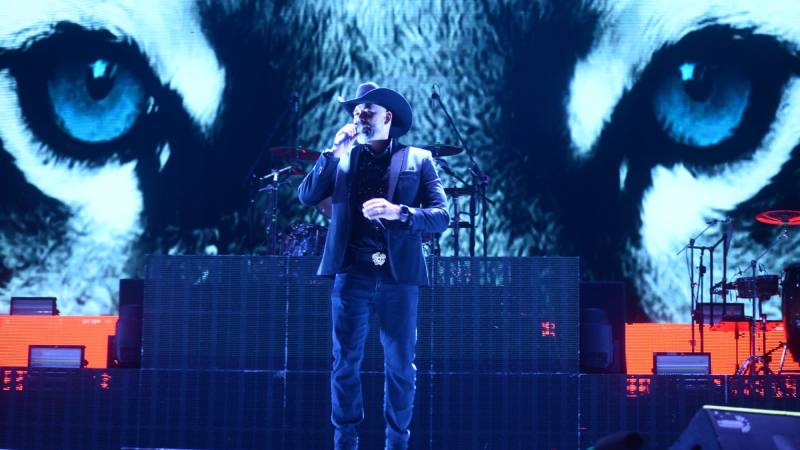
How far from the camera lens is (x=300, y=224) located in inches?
288

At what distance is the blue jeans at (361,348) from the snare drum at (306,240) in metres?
2.67

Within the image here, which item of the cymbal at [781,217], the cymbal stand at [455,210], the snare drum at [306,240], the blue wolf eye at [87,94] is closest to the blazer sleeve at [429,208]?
the snare drum at [306,240]

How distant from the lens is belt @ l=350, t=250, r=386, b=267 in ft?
12.6

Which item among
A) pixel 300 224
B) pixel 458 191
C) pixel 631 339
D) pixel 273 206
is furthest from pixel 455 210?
pixel 631 339

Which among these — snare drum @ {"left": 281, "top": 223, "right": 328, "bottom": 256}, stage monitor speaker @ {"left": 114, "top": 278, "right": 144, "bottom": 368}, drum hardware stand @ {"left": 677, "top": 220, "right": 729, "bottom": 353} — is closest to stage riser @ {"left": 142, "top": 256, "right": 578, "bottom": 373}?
stage monitor speaker @ {"left": 114, "top": 278, "right": 144, "bottom": 368}

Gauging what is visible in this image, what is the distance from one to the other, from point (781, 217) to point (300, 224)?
4.34 meters

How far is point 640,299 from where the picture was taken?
866cm

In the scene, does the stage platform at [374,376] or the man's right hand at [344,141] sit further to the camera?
the stage platform at [374,376]

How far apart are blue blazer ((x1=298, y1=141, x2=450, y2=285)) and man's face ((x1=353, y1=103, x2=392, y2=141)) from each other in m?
0.12

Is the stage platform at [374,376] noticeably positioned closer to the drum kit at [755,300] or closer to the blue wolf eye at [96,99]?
the drum kit at [755,300]

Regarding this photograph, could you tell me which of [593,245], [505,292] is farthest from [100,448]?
[593,245]

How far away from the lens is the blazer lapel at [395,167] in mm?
3992

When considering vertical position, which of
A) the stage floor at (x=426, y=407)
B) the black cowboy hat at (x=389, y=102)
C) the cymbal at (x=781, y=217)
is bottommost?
the stage floor at (x=426, y=407)

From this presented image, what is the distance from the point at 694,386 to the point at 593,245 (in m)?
3.71
